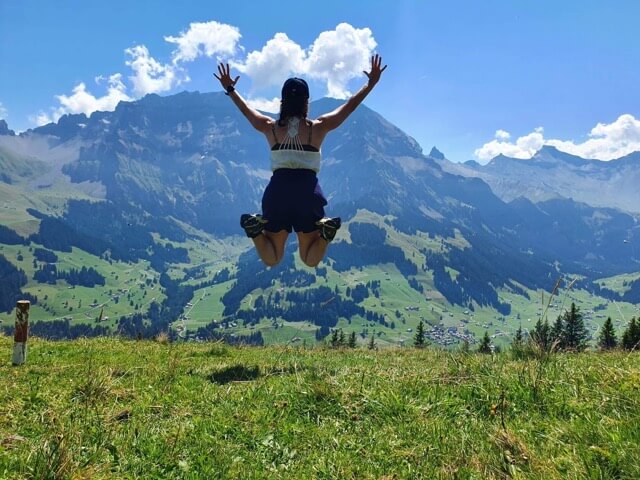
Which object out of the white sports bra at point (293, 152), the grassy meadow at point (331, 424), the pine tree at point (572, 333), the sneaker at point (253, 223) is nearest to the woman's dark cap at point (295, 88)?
the white sports bra at point (293, 152)

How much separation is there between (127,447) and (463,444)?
9.55 ft

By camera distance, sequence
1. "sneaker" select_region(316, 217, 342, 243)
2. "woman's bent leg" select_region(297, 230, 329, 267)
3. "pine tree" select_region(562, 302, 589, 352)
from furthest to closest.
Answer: "pine tree" select_region(562, 302, 589, 352) < "woman's bent leg" select_region(297, 230, 329, 267) < "sneaker" select_region(316, 217, 342, 243)

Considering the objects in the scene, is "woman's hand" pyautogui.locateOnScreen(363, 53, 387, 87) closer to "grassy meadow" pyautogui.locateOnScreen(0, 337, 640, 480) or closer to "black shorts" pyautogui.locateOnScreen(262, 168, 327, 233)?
"black shorts" pyautogui.locateOnScreen(262, 168, 327, 233)

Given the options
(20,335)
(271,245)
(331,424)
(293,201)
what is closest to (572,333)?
(271,245)

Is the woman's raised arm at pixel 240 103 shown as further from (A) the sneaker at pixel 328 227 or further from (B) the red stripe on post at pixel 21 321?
(B) the red stripe on post at pixel 21 321

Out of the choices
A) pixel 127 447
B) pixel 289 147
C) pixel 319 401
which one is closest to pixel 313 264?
pixel 289 147

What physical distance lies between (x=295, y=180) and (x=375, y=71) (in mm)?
2870

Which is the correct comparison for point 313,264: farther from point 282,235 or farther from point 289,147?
point 289,147

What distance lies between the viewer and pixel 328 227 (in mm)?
9062

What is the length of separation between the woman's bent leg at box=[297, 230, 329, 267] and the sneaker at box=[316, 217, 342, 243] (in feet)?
0.74

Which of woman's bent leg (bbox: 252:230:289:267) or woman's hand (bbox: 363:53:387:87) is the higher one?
woman's hand (bbox: 363:53:387:87)

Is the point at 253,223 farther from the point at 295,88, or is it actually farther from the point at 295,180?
the point at 295,88

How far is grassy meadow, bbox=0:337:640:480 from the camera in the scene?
140 inches

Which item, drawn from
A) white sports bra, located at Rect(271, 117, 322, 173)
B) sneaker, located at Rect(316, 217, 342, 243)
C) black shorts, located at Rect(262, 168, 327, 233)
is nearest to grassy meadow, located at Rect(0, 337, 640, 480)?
sneaker, located at Rect(316, 217, 342, 243)
